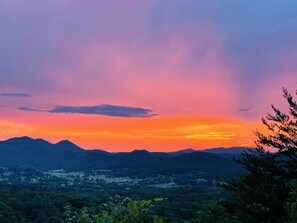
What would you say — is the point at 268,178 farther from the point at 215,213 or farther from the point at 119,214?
the point at 119,214

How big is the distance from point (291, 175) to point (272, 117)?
385 cm

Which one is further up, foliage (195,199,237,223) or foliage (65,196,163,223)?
foliage (65,196,163,223)

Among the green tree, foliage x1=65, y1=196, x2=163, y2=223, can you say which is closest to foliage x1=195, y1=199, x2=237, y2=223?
the green tree

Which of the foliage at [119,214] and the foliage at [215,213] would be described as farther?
the foliage at [215,213]

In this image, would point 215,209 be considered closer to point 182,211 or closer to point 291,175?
point 291,175

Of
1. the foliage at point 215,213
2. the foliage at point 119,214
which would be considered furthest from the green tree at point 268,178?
the foliage at point 119,214

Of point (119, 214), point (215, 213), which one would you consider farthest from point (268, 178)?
point (119, 214)

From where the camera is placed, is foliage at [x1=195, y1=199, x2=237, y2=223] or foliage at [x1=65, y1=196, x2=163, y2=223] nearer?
foliage at [x1=65, y1=196, x2=163, y2=223]

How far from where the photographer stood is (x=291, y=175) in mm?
19656

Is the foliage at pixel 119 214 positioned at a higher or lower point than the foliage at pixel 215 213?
higher

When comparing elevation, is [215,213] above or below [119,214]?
below

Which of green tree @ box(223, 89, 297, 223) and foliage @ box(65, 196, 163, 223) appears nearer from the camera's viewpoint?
foliage @ box(65, 196, 163, 223)

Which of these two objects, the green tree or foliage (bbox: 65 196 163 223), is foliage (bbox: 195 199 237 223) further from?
foliage (bbox: 65 196 163 223)

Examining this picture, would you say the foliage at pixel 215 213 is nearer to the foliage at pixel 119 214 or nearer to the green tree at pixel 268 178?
the green tree at pixel 268 178
